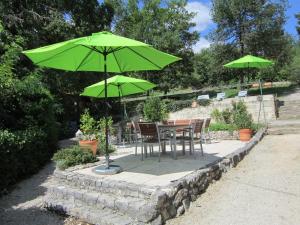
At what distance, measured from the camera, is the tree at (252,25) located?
21.3 m

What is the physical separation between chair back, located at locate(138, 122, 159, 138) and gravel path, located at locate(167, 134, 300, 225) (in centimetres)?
170

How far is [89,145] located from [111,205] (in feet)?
13.4

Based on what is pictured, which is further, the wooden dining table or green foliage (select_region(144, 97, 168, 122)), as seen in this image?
green foliage (select_region(144, 97, 168, 122))

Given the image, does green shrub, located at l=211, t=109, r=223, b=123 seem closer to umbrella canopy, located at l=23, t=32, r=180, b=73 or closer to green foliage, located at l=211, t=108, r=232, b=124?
green foliage, located at l=211, t=108, r=232, b=124

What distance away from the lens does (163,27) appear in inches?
963

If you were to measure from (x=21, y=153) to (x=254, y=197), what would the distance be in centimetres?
568

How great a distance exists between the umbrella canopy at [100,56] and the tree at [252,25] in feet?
52.1

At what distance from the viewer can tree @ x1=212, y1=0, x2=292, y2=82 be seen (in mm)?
→ 21328

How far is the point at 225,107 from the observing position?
16438 mm

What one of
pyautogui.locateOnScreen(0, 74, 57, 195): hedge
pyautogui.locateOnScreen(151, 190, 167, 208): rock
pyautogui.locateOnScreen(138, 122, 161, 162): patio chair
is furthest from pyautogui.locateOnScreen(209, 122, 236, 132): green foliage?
pyautogui.locateOnScreen(151, 190, 167, 208): rock

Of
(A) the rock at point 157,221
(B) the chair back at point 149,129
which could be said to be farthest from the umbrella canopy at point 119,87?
(A) the rock at point 157,221

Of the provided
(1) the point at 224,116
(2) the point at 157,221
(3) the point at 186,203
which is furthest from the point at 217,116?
(2) the point at 157,221

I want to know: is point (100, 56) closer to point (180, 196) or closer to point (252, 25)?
point (180, 196)

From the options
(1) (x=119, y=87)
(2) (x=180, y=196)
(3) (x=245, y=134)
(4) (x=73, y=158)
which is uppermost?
(1) (x=119, y=87)
